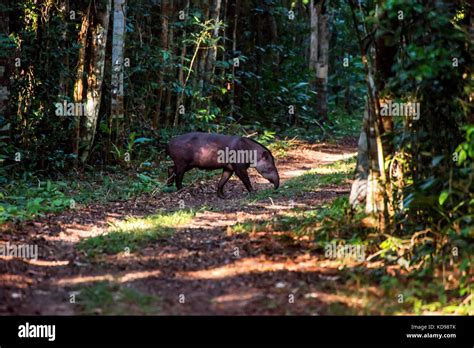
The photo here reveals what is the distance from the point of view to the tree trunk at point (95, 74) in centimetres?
1462

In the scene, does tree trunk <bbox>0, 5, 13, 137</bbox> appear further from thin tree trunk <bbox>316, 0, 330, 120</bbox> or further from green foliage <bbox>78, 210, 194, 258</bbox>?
thin tree trunk <bbox>316, 0, 330, 120</bbox>

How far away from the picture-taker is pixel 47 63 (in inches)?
570

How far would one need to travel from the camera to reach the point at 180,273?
7.25 metres

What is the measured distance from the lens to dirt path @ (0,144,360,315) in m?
6.25

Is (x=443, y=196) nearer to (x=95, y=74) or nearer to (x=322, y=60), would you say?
(x=95, y=74)

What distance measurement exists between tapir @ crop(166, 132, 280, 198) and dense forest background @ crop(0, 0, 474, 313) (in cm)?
76

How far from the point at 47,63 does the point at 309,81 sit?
14.8 metres

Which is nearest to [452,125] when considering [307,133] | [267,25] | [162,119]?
[162,119]

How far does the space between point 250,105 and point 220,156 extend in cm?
1162

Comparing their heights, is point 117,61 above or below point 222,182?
above

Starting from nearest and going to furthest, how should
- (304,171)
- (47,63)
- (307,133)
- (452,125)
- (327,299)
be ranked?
(327,299)
(452,125)
(47,63)
(304,171)
(307,133)

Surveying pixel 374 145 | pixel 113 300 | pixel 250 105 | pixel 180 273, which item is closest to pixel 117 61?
pixel 374 145

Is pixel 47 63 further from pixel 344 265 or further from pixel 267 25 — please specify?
pixel 267 25

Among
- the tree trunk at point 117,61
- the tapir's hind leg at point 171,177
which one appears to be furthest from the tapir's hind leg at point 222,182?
the tree trunk at point 117,61
